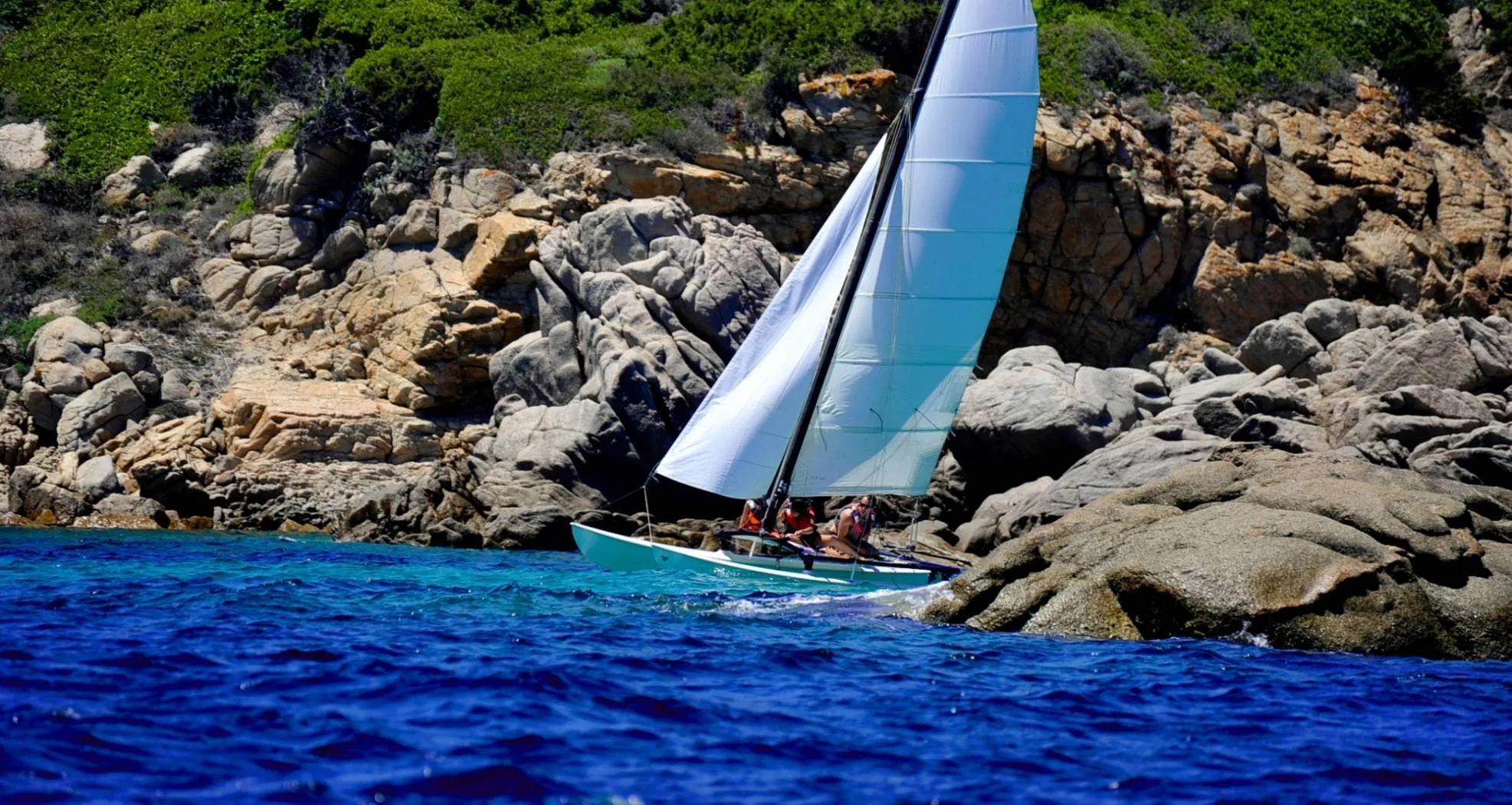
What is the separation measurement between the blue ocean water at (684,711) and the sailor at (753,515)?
21.9 feet

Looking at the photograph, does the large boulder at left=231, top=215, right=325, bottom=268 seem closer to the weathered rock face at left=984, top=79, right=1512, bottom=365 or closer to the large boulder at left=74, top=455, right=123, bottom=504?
the large boulder at left=74, top=455, right=123, bottom=504

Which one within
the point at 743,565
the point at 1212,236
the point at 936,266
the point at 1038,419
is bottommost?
the point at 743,565

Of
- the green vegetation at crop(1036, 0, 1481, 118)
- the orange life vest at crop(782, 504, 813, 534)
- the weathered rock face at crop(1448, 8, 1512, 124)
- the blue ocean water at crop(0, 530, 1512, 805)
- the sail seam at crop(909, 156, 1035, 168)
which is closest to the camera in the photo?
the blue ocean water at crop(0, 530, 1512, 805)

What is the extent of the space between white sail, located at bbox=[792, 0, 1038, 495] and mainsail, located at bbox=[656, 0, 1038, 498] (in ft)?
0.06

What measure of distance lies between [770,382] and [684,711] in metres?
12.1

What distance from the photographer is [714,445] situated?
2100 cm

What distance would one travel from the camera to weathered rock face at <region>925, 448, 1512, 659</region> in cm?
1229

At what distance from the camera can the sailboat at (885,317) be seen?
2055 centimetres

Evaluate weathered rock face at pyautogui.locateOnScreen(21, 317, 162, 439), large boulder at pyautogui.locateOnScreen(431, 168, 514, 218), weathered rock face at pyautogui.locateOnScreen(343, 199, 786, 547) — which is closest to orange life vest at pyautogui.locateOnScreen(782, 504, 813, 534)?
weathered rock face at pyautogui.locateOnScreen(343, 199, 786, 547)

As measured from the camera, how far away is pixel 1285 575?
12.4m

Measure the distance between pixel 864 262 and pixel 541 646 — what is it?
36.4 ft

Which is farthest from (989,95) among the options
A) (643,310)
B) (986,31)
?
(643,310)

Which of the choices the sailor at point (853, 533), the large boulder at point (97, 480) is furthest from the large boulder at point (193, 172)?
the sailor at point (853, 533)

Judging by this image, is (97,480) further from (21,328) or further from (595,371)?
(595,371)
